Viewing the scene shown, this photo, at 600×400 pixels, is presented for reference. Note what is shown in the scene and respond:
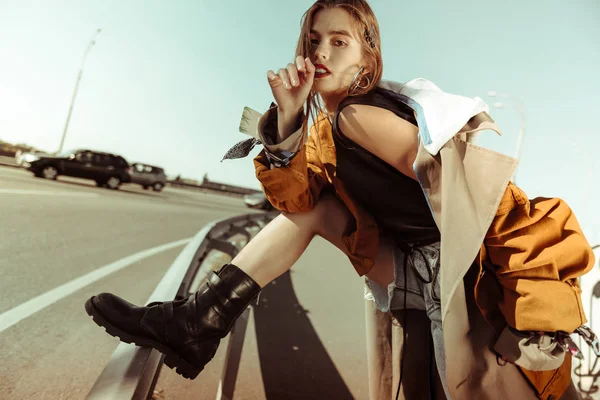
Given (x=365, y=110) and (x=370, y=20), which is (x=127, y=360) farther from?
(x=370, y=20)

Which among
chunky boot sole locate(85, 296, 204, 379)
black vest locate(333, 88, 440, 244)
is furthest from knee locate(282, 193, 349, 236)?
chunky boot sole locate(85, 296, 204, 379)

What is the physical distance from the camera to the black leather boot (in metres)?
1.37

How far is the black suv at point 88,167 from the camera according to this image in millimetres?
16672

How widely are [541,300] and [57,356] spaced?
7.42ft

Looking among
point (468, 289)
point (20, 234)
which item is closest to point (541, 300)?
point (468, 289)

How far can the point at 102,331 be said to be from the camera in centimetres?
267

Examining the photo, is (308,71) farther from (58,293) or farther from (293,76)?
(58,293)

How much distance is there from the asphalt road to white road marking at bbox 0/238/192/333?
0.05ft

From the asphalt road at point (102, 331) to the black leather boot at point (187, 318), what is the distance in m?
0.65

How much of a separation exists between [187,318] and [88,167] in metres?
19.1

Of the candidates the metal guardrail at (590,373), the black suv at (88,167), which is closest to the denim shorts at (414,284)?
the metal guardrail at (590,373)

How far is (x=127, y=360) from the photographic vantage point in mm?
993

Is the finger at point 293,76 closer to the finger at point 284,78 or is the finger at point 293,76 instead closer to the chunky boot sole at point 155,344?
the finger at point 284,78

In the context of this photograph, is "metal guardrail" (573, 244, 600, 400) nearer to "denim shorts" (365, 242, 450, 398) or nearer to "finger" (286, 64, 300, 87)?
"denim shorts" (365, 242, 450, 398)
